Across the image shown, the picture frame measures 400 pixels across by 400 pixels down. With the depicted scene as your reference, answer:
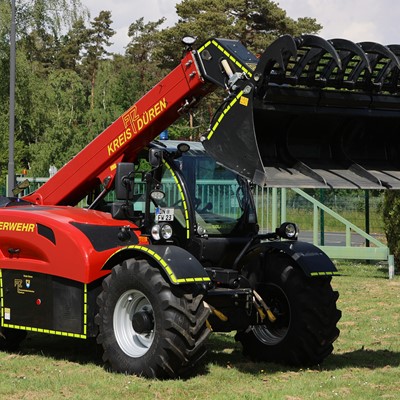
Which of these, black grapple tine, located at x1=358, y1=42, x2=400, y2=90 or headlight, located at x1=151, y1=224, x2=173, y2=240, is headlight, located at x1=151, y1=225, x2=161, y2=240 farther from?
black grapple tine, located at x1=358, y1=42, x2=400, y2=90

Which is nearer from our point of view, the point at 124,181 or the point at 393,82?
the point at 393,82

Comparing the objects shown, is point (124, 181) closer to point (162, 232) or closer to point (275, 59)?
point (162, 232)

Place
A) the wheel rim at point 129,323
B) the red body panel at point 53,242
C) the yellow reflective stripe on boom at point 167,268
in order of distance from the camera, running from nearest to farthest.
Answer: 1. the yellow reflective stripe on boom at point 167,268
2. the wheel rim at point 129,323
3. the red body panel at point 53,242

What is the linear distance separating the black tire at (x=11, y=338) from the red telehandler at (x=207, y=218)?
2 cm

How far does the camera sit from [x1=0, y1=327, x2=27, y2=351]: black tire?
10633mm

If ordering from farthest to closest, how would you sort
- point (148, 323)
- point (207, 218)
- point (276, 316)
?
point (276, 316)
point (207, 218)
point (148, 323)

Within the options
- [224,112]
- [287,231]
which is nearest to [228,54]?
[224,112]

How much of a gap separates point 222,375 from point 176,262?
1225 mm

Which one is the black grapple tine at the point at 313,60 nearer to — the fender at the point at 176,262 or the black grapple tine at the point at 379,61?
the black grapple tine at the point at 379,61

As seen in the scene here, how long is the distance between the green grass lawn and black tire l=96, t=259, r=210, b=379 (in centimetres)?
15

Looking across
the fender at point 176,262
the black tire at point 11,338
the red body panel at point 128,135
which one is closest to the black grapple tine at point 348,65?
the red body panel at point 128,135

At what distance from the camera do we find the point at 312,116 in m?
9.10

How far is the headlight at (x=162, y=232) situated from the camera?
9.30 m

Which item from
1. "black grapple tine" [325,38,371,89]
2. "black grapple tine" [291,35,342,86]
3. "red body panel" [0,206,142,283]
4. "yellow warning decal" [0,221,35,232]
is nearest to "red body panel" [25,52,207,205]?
"red body panel" [0,206,142,283]
